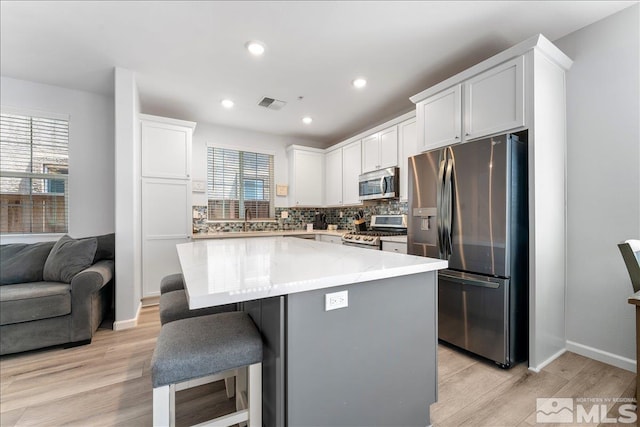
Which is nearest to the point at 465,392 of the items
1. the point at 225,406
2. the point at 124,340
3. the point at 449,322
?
the point at 449,322

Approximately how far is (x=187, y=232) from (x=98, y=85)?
6.55 feet

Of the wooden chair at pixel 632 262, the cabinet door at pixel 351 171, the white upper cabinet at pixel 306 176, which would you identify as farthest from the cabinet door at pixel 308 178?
the wooden chair at pixel 632 262

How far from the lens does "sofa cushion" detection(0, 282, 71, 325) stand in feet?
7.46

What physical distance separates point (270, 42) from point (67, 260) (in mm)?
2746

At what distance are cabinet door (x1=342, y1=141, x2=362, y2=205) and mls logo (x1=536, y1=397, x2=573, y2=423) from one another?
3089 mm

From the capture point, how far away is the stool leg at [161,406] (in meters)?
1.02

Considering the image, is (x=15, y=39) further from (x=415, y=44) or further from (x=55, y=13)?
(x=415, y=44)

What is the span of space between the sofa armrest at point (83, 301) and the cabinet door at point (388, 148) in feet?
11.2

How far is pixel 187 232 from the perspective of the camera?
3.77 metres

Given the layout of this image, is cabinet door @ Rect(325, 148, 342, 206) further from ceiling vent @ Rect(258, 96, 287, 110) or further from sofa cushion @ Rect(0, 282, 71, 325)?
Result: sofa cushion @ Rect(0, 282, 71, 325)

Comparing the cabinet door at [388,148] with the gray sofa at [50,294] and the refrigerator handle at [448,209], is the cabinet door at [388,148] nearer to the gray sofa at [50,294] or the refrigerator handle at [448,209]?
the refrigerator handle at [448,209]

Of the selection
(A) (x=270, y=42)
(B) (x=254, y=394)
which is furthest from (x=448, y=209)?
(A) (x=270, y=42)

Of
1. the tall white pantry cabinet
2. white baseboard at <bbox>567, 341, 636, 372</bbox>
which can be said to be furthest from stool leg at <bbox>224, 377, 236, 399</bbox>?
white baseboard at <bbox>567, 341, 636, 372</bbox>

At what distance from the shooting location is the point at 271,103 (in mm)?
3689
